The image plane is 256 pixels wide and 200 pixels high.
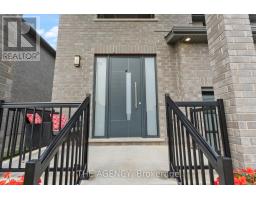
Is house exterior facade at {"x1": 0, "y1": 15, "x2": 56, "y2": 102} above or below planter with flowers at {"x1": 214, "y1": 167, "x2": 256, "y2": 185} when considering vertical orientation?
above

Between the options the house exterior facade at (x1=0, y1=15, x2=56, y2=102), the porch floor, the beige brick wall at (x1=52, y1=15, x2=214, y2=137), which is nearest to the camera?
the porch floor

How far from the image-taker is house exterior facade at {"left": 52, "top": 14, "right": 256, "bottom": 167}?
12.1 feet

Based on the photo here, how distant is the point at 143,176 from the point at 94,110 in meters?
2.37

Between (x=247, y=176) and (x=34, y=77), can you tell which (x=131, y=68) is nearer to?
(x=247, y=176)

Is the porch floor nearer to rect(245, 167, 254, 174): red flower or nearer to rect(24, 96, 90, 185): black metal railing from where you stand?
rect(24, 96, 90, 185): black metal railing

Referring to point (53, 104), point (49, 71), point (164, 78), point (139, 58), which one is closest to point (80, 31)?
point (139, 58)

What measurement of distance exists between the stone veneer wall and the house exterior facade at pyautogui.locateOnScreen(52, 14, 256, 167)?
6.41 ft

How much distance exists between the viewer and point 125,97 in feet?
12.6

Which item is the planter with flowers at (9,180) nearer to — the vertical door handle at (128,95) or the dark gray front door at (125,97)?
the dark gray front door at (125,97)

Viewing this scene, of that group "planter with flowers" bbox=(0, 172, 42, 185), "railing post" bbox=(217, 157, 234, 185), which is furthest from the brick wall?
"railing post" bbox=(217, 157, 234, 185)

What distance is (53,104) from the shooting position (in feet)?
5.93

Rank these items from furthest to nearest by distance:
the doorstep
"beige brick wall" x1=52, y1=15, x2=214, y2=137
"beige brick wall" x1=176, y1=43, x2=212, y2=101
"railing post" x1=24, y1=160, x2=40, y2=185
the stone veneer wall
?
1. "beige brick wall" x1=52, y1=15, x2=214, y2=137
2. "beige brick wall" x1=176, y1=43, x2=212, y2=101
3. the doorstep
4. the stone veneer wall
5. "railing post" x1=24, y1=160, x2=40, y2=185
